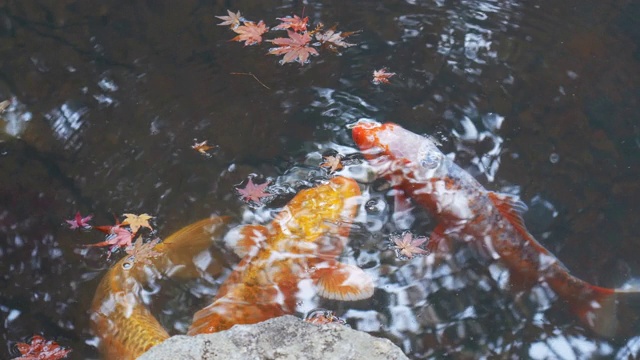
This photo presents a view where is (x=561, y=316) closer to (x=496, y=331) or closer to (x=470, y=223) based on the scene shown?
(x=496, y=331)

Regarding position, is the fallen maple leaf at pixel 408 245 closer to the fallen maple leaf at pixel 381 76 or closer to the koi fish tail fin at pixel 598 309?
the koi fish tail fin at pixel 598 309

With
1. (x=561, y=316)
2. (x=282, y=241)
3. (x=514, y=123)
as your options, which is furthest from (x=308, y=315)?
(x=514, y=123)

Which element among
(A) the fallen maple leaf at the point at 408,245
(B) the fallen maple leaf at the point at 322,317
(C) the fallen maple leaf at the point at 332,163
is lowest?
(B) the fallen maple leaf at the point at 322,317

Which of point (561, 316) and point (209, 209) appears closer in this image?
point (561, 316)

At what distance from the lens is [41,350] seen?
389 cm

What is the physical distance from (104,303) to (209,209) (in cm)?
101

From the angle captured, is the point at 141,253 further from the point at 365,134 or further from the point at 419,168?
the point at 419,168

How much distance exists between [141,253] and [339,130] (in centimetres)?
185

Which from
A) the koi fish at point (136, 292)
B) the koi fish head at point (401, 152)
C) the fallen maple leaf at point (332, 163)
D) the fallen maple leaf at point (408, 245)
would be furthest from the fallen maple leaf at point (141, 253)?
the koi fish head at point (401, 152)

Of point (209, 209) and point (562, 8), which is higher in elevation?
point (562, 8)

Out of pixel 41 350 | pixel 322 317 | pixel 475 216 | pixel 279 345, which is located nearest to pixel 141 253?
pixel 41 350

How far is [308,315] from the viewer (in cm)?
408

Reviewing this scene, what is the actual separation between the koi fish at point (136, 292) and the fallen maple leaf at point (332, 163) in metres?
0.92

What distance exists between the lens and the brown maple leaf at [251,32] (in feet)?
19.6
